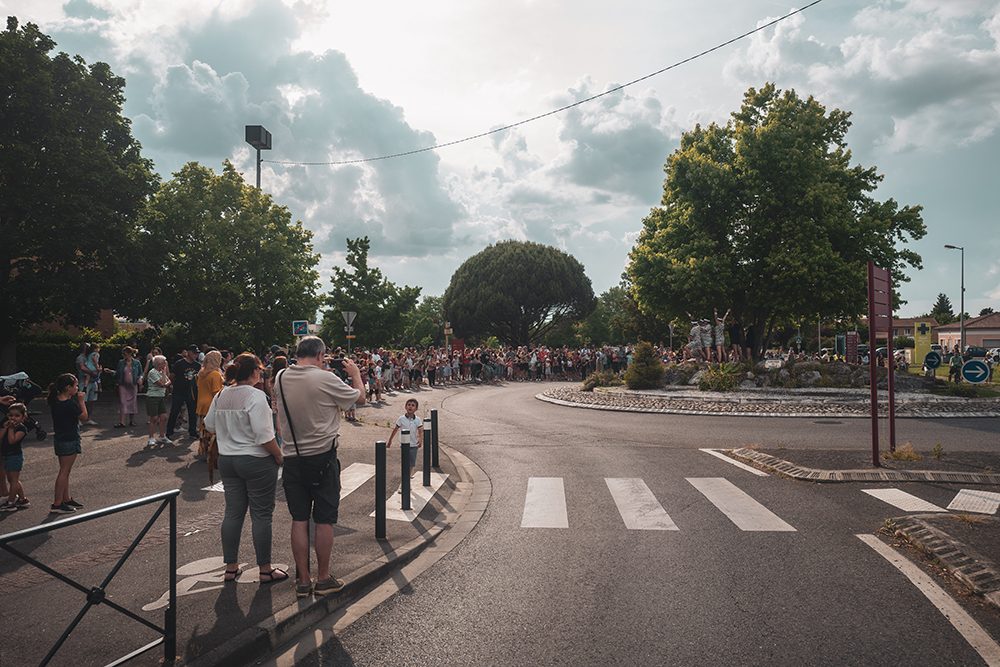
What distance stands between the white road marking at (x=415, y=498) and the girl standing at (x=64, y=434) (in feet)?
11.1

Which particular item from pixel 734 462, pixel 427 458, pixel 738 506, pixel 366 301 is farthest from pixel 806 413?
pixel 366 301

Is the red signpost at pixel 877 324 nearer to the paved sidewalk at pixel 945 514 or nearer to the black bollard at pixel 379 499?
the paved sidewalk at pixel 945 514

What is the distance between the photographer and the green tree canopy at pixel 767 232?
85.1 ft

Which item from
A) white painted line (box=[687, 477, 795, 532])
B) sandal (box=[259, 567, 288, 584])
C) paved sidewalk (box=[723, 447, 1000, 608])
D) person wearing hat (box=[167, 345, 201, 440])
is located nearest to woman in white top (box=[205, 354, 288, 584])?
sandal (box=[259, 567, 288, 584])

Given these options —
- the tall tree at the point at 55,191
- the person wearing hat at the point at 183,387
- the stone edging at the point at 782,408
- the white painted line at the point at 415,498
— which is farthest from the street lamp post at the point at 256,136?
the white painted line at the point at 415,498

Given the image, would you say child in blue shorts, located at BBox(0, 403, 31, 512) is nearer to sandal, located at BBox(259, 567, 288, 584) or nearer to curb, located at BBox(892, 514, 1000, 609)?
sandal, located at BBox(259, 567, 288, 584)

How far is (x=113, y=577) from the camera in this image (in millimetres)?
3932

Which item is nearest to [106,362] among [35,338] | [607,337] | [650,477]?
[35,338]

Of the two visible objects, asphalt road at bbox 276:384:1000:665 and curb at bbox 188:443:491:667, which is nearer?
curb at bbox 188:443:491:667

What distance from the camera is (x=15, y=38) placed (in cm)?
2145

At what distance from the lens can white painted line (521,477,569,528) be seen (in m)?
7.47

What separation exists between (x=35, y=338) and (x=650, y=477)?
21.4 m

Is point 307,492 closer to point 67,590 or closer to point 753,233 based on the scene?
point 67,590

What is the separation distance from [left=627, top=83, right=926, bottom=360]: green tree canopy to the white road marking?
724 inches
